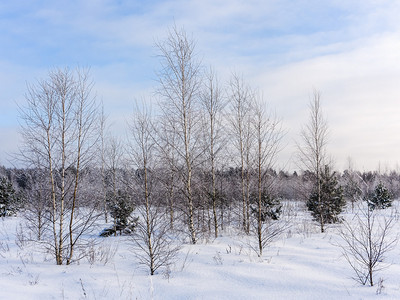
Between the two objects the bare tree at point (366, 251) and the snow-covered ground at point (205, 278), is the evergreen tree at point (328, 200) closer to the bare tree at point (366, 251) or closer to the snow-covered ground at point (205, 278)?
the bare tree at point (366, 251)

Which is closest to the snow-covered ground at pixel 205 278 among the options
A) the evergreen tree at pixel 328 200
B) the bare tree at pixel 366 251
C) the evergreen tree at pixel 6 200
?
the bare tree at pixel 366 251

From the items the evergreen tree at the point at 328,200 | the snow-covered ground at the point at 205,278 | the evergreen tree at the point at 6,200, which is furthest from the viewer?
the evergreen tree at the point at 6,200

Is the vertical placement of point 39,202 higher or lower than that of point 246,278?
higher

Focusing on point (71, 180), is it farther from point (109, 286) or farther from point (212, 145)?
point (212, 145)

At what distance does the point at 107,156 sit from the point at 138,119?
17.8m

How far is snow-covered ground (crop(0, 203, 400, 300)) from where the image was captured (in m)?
5.45

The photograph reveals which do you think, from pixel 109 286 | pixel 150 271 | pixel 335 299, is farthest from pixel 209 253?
pixel 335 299

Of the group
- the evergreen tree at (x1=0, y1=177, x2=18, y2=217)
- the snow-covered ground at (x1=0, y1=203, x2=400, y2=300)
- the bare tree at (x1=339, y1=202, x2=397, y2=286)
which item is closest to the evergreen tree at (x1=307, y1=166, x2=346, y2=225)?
the bare tree at (x1=339, y1=202, x2=397, y2=286)

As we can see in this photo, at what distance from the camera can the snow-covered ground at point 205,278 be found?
5445 mm

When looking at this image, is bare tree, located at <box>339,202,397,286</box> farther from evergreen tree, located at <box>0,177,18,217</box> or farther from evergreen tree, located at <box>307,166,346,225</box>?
evergreen tree, located at <box>0,177,18,217</box>

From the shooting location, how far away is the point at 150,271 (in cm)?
713

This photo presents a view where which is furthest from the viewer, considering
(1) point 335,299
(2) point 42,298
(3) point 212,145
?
(3) point 212,145

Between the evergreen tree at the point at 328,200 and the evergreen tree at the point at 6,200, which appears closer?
the evergreen tree at the point at 328,200

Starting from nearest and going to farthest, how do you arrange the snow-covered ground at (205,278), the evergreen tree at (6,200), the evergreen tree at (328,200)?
the snow-covered ground at (205,278) → the evergreen tree at (328,200) → the evergreen tree at (6,200)
